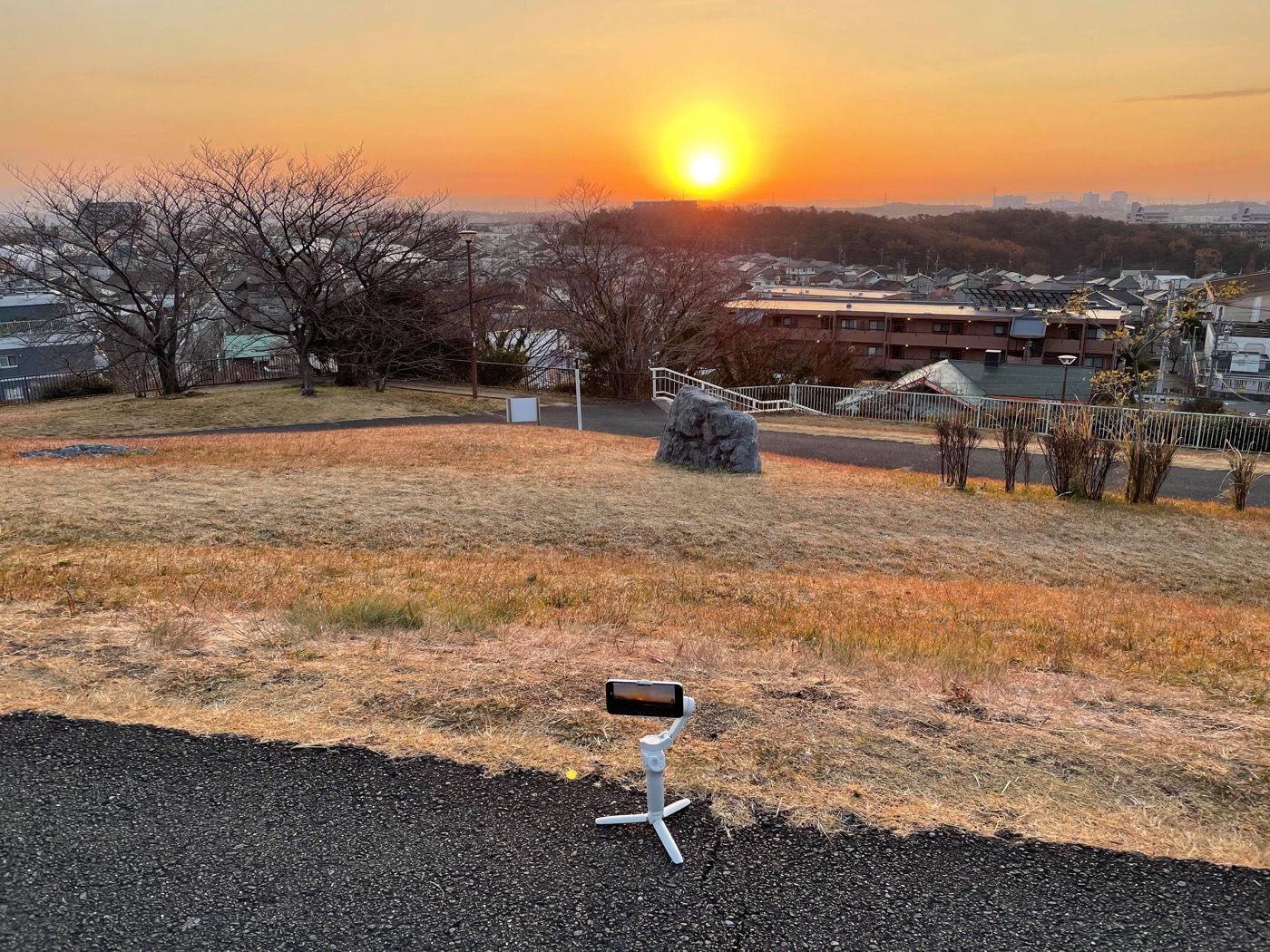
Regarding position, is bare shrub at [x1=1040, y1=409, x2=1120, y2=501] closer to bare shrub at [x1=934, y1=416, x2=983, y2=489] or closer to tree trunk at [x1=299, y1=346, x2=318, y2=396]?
bare shrub at [x1=934, y1=416, x2=983, y2=489]

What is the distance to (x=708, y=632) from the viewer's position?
5.34 metres

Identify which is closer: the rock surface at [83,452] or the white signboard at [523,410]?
the rock surface at [83,452]

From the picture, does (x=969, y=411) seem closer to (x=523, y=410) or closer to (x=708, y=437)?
(x=708, y=437)

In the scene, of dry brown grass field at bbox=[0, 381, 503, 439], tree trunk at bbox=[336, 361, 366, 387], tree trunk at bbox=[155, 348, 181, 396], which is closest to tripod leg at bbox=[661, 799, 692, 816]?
dry brown grass field at bbox=[0, 381, 503, 439]

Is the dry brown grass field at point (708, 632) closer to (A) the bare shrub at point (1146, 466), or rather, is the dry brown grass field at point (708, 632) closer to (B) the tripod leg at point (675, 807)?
(B) the tripod leg at point (675, 807)

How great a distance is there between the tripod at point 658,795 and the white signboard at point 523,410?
15.4 m

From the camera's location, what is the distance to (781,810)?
3.00m

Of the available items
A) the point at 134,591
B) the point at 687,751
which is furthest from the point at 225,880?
the point at 134,591

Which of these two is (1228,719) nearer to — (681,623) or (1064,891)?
(1064,891)

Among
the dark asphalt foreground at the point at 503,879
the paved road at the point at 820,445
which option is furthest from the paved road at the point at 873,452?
the dark asphalt foreground at the point at 503,879

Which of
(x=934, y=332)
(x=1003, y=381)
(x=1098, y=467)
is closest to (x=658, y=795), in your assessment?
(x=1098, y=467)

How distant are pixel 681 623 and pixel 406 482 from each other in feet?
18.9

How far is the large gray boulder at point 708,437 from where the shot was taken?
12383 millimetres

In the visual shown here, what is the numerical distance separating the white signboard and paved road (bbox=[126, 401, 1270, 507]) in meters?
0.67
